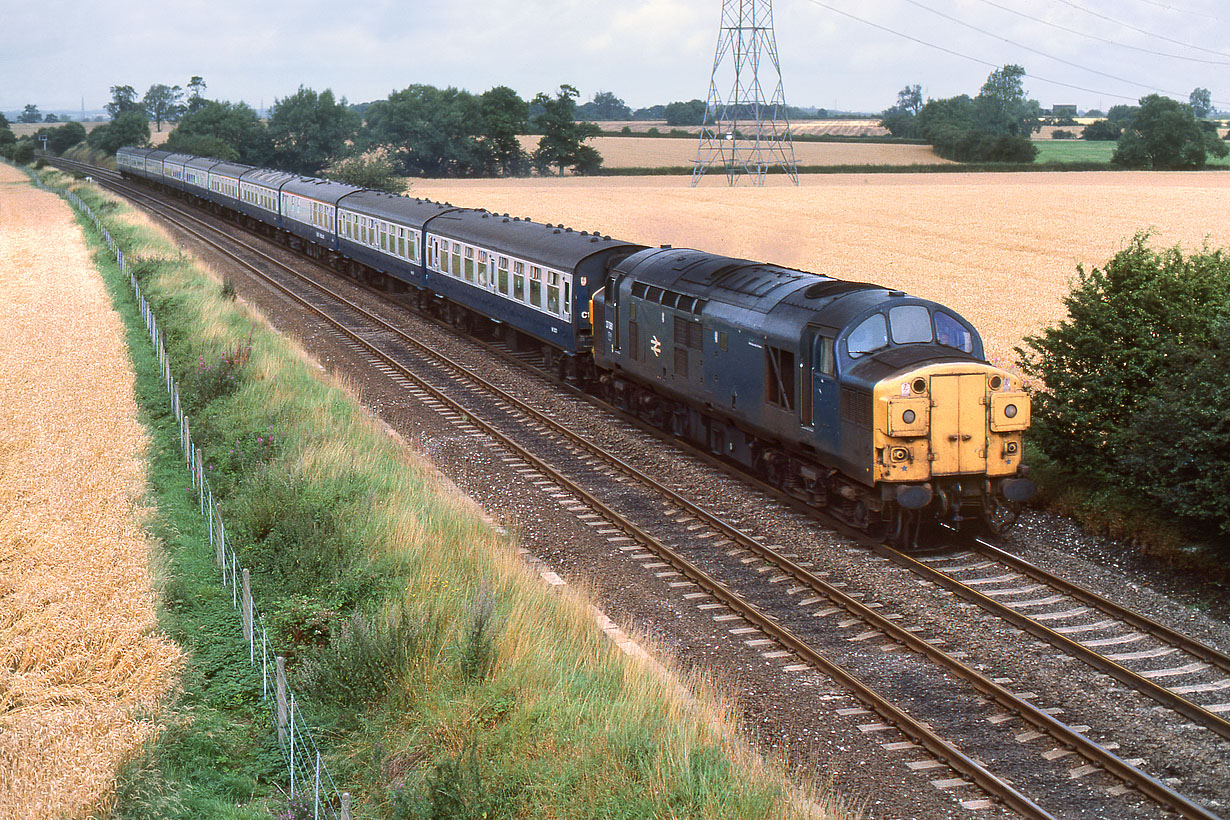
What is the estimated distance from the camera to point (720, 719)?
10.5 m

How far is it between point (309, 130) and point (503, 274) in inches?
4074

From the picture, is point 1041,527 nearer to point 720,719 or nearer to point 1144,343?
point 1144,343

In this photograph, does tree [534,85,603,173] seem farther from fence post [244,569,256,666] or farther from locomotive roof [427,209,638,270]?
fence post [244,569,256,666]

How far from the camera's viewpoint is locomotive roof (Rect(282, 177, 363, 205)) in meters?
46.9

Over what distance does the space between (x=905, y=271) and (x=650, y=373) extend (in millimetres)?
24665

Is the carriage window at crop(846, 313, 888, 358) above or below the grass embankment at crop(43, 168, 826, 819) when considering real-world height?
above

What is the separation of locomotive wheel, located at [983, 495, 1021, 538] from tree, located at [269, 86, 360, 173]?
390 feet

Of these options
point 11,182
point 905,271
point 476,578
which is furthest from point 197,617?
point 11,182

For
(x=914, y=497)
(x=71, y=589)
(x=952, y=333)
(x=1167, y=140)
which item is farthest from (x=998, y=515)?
(x=1167, y=140)

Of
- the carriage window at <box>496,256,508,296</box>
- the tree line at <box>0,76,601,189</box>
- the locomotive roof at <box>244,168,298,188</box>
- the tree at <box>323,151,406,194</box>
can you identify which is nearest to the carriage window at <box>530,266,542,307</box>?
the carriage window at <box>496,256,508,296</box>

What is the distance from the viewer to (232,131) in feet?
418

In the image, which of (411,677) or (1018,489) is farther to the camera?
(1018,489)

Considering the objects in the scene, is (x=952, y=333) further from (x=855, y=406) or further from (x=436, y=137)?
(x=436, y=137)

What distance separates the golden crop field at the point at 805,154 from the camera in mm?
122688
